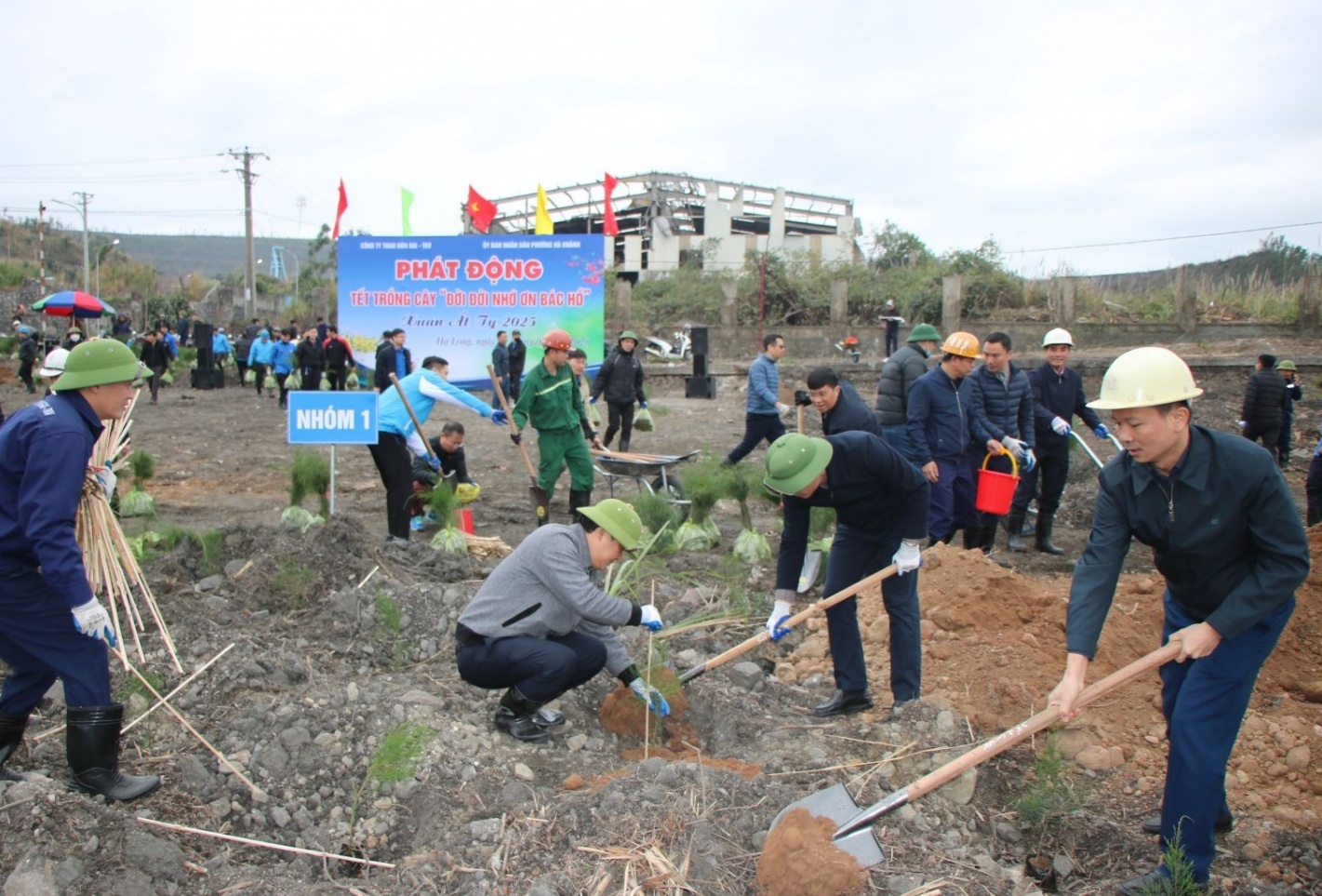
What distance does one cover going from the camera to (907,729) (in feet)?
13.8

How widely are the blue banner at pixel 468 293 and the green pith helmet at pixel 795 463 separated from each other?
16.2m

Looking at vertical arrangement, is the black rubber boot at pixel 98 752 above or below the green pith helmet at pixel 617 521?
below

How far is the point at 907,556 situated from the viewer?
4.36 meters

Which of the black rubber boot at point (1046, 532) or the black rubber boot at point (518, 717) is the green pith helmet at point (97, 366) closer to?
the black rubber boot at point (518, 717)

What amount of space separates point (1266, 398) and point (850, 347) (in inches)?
500

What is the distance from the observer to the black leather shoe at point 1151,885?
10.1ft

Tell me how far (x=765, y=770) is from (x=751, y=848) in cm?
67

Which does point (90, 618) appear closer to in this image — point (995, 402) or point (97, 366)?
point (97, 366)

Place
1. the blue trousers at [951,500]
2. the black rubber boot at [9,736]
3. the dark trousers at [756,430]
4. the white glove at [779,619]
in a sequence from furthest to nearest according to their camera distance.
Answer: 1. the dark trousers at [756,430]
2. the blue trousers at [951,500]
3. the white glove at [779,619]
4. the black rubber boot at [9,736]

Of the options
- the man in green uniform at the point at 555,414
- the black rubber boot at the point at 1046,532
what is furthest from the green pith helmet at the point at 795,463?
the black rubber boot at the point at 1046,532

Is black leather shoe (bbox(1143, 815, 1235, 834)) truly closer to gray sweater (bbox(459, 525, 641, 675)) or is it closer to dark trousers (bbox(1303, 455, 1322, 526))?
gray sweater (bbox(459, 525, 641, 675))

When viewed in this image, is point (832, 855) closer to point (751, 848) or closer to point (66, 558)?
point (751, 848)

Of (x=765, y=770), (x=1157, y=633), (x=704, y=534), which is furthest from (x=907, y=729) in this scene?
(x=704, y=534)

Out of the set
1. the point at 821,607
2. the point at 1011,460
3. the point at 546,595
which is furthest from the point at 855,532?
the point at 1011,460
